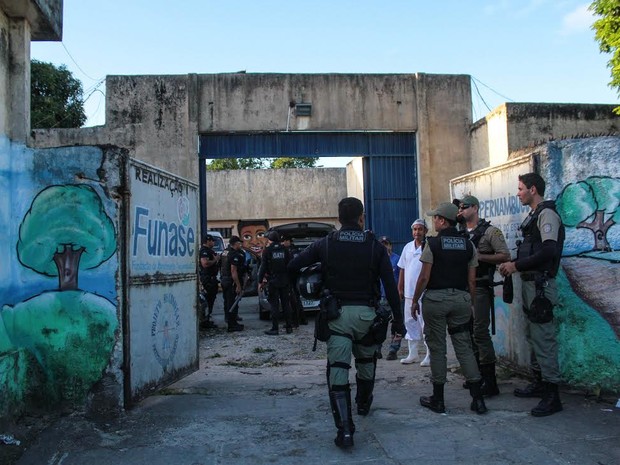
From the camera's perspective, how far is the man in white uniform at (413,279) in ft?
23.5

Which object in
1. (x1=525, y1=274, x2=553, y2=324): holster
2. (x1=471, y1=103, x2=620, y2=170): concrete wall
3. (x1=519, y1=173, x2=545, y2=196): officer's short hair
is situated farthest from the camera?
(x1=471, y1=103, x2=620, y2=170): concrete wall

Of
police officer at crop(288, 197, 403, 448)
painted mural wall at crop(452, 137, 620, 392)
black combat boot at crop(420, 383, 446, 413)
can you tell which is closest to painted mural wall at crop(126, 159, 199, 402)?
police officer at crop(288, 197, 403, 448)

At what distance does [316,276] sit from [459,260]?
127 centimetres

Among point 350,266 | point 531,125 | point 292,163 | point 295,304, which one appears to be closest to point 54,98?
point 295,304

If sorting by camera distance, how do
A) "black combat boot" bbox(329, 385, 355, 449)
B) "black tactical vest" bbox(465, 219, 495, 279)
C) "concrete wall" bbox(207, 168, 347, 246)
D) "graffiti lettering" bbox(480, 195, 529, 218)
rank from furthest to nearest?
1. "concrete wall" bbox(207, 168, 347, 246)
2. "graffiti lettering" bbox(480, 195, 529, 218)
3. "black tactical vest" bbox(465, 219, 495, 279)
4. "black combat boot" bbox(329, 385, 355, 449)

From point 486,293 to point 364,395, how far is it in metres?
1.66

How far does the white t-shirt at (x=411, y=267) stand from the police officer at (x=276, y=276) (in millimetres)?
3355

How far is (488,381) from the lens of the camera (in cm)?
555

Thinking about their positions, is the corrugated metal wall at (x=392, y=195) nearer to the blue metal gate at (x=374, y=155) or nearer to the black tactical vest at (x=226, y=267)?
the blue metal gate at (x=374, y=155)

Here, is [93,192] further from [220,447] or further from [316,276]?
[220,447]

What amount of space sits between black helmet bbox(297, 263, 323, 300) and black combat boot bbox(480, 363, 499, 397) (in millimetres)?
1917

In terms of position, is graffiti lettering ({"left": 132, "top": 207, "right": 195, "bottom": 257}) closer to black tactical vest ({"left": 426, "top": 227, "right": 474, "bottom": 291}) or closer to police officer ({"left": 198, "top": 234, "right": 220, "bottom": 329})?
black tactical vest ({"left": 426, "top": 227, "right": 474, "bottom": 291})

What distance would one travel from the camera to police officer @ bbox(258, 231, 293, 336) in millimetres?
10375

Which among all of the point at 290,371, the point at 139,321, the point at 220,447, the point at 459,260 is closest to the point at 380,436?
the point at 220,447
